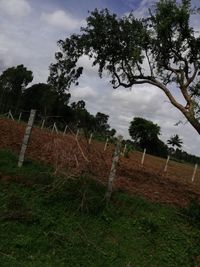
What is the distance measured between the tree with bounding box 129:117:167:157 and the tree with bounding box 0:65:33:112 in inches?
1147

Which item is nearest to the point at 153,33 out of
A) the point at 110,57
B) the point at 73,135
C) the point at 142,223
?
the point at 110,57

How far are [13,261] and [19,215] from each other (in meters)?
1.57

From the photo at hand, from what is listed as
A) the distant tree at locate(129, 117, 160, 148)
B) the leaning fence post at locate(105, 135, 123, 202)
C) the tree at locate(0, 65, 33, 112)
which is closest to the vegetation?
the tree at locate(0, 65, 33, 112)

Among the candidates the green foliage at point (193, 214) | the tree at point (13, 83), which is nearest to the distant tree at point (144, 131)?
the tree at point (13, 83)

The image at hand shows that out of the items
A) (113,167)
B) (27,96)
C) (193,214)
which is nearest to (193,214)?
(193,214)

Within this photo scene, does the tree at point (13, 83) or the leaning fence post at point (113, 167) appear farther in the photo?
the tree at point (13, 83)

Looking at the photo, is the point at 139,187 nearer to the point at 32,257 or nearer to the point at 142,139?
the point at 32,257

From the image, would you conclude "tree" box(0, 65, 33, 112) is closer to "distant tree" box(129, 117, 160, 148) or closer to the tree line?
the tree line

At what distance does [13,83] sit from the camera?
7512cm

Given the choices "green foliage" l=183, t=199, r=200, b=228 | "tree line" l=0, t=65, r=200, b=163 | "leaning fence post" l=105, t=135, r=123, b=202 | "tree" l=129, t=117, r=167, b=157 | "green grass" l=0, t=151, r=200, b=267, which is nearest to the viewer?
"green grass" l=0, t=151, r=200, b=267

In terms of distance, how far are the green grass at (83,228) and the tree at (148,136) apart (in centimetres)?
7911

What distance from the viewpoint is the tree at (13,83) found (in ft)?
239

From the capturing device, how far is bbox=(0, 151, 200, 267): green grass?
24.5ft

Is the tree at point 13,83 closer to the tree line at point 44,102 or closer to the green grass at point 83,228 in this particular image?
the tree line at point 44,102
